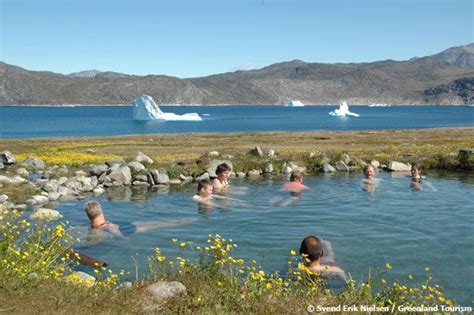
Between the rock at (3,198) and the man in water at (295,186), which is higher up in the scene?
the man in water at (295,186)

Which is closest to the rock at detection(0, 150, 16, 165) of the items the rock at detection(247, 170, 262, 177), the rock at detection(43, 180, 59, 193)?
the rock at detection(43, 180, 59, 193)

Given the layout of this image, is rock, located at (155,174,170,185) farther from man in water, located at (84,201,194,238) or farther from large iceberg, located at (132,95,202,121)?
large iceberg, located at (132,95,202,121)

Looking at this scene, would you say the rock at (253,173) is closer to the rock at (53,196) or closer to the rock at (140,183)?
the rock at (140,183)

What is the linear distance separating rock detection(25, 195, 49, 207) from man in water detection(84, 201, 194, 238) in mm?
4844

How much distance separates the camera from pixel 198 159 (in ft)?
94.4

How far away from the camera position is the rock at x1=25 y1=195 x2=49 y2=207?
62.5 ft

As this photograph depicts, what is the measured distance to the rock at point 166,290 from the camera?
712 cm

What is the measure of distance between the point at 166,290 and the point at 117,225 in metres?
8.33

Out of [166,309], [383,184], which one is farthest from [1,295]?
[383,184]

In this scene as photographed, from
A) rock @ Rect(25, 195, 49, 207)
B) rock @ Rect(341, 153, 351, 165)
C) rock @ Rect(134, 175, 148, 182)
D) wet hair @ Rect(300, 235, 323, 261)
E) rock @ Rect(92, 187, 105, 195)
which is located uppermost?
wet hair @ Rect(300, 235, 323, 261)

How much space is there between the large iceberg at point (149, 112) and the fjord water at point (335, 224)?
108376 mm

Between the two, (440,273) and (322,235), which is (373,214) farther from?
(440,273)

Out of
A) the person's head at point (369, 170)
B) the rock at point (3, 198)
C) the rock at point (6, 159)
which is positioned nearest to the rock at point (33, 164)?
the rock at point (6, 159)

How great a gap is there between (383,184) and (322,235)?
1010cm
